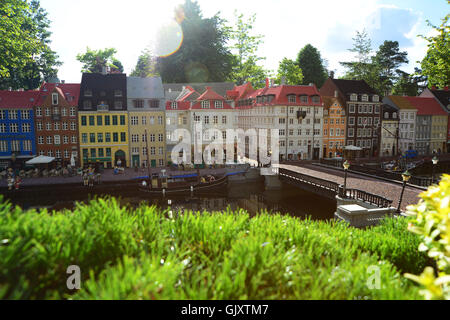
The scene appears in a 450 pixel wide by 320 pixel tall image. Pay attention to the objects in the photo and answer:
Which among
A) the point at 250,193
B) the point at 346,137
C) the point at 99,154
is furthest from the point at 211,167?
the point at 346,137

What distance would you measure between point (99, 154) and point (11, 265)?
4973 centimetres

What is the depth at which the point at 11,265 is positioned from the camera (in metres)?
4.13

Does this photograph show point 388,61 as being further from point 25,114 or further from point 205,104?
point 25,114

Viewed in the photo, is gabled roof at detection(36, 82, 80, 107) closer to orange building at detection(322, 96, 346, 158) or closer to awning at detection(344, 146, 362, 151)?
orange building at detection(322, 96, 346, 158)

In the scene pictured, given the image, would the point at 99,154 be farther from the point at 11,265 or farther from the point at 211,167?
the point at 11,265

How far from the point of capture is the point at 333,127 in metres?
60.9

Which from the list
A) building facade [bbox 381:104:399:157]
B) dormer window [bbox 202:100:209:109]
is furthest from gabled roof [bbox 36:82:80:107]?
building facade [bbox 381:104:399:157]

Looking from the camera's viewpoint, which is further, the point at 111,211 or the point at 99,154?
the point at 99,154

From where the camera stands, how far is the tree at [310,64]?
76.5 m

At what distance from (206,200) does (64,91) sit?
29.6 m

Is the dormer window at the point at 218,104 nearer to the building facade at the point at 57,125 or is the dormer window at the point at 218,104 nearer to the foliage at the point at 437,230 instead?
the building facade at the point at 57,125

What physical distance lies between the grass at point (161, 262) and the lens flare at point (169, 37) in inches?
2717

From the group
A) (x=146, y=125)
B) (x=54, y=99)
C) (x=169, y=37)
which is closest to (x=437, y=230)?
(x=146, y=125)

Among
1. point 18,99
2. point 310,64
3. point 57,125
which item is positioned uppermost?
point 310,64
